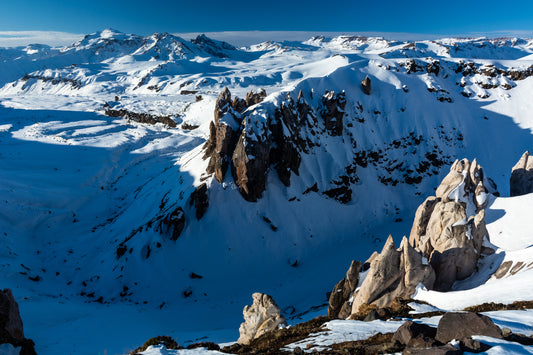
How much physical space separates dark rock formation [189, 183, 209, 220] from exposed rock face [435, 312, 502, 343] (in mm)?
29468

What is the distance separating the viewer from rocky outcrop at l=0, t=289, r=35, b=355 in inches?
320

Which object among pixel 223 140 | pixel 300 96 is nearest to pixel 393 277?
pixel 223 140

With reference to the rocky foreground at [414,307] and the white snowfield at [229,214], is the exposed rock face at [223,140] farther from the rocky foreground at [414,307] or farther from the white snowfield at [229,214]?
the rocky foreground at [414,307]

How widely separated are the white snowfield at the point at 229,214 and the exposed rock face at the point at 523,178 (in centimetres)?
940

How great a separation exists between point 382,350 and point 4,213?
45840 millimetres

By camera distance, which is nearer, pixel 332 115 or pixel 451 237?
pixel 451 237

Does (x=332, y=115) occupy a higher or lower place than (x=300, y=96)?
lower

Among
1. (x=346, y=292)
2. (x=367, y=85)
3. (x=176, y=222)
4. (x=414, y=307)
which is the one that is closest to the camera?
(x=414, y=307)

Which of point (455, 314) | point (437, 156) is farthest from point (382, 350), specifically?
point (437, 156)

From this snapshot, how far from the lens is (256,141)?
118 feet

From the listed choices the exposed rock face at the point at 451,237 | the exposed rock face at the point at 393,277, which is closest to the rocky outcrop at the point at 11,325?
the exposed rock face at the point at 393,277

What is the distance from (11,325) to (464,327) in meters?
14.9

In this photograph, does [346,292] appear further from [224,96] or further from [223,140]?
[224,96]

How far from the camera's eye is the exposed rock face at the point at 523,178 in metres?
30.8
